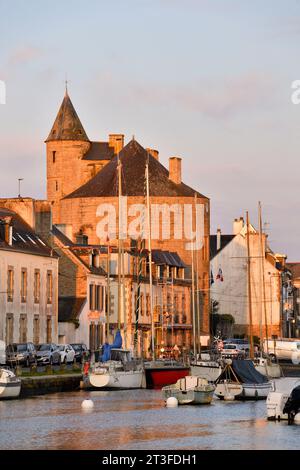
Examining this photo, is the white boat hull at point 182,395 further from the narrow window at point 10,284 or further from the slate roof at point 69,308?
the slate roof at point 69,308

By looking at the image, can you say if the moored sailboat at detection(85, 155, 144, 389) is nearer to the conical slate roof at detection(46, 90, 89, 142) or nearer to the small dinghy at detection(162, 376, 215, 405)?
the small dinghy at detection(162, 376, 215, 405)

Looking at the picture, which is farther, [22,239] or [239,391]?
[22,239]

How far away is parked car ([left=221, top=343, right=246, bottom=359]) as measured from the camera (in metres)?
92.9

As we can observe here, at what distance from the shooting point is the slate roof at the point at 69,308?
88500 mm

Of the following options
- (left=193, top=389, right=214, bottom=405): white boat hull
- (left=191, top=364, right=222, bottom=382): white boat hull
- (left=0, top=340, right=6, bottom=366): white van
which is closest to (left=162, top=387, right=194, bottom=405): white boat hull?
(left=193, top=389, right=214, bottom=405): white boat hull

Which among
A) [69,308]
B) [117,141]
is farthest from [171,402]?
[117,141]

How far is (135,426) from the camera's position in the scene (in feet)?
159

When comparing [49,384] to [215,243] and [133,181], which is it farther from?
[215,243]

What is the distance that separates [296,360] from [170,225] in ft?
101

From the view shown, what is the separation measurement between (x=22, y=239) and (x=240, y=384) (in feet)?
75.4

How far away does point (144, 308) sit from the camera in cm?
10188

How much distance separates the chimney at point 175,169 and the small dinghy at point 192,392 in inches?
3068

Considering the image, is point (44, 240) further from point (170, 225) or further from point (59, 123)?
point (59, 123)

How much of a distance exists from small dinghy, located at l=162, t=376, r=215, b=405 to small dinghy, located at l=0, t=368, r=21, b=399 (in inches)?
264
